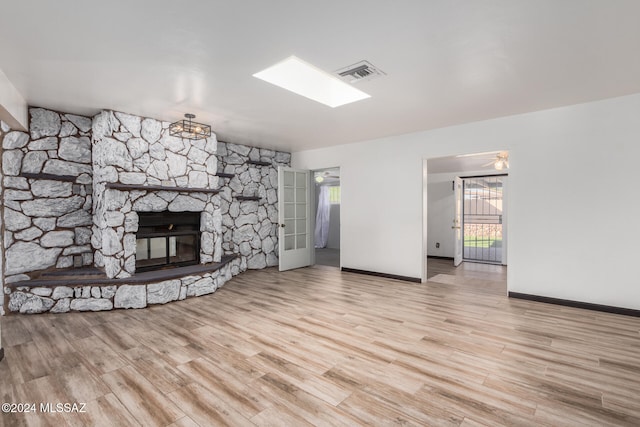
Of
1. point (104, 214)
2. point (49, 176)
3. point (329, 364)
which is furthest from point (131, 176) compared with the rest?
point (329, 364)

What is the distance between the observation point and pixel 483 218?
7949 mm

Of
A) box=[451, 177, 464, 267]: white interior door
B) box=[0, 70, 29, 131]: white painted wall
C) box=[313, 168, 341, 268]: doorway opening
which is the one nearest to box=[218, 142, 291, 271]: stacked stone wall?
box=[0, 70, 29, 131]: white painted wall

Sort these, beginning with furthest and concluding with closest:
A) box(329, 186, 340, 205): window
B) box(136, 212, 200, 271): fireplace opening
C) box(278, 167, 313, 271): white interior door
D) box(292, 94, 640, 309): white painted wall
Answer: box(329, 186, 340, 205): window, box(278, 167, 313, 271): white interior door, box(136, 212, 200, 271): fireplace opening, box(292, 94, 640, 309): white painted wall

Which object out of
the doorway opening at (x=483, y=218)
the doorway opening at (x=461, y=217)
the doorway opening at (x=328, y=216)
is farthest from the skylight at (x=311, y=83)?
the doorway opening at (x=328, y=216)

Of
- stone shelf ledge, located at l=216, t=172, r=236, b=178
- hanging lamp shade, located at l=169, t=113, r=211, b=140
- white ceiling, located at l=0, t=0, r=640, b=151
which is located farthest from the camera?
stone shelf ledge, located at l=216, t=172, r=236, b=178

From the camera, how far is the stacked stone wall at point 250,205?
5625 mm

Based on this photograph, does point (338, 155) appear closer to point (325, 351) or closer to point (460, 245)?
point (460, 245)

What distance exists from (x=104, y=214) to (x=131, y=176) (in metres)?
0.57

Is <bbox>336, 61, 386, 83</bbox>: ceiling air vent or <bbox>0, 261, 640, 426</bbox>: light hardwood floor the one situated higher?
<bbox>336, 61, 386, 83</bbox>: ceiling air vent

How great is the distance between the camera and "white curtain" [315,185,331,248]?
9.80 metres

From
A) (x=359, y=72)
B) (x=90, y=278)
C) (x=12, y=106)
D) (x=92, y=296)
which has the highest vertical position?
(x=359, y=72)

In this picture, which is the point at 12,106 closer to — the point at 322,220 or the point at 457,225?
the point at 457,225

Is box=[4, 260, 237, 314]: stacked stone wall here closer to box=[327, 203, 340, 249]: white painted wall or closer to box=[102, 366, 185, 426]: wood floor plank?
box=[102, 366, 185, 426]: wood floor plank

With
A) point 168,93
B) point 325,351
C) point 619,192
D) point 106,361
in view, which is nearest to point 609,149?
point 619,192
